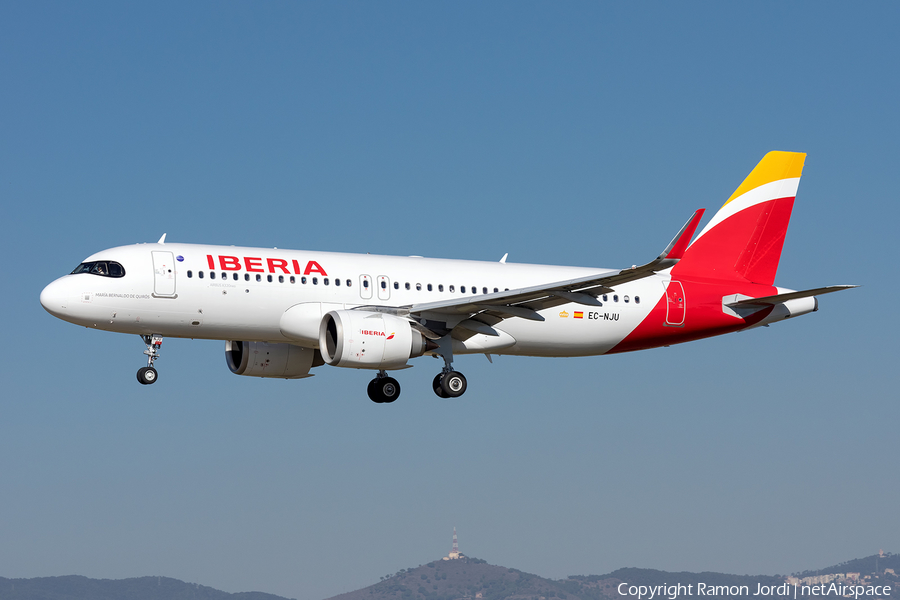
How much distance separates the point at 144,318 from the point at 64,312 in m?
2.32

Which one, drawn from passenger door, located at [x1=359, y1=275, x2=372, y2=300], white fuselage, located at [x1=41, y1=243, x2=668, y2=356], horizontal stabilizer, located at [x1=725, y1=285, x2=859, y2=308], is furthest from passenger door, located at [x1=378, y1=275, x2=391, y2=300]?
horizontal stabilizer, located at [x1=725, y1=285, x2=859, y2=308]

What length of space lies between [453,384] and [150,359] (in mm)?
9661

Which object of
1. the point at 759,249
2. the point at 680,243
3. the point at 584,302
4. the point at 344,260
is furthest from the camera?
the point at 759,249

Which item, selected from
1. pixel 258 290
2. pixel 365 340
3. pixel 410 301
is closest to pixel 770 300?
pixel 410 301

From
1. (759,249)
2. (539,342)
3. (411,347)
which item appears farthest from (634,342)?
(411,347)

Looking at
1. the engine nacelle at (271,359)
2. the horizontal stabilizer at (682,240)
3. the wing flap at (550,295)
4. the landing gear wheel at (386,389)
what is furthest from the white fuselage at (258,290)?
the horizontal stabilizer at (682,240)

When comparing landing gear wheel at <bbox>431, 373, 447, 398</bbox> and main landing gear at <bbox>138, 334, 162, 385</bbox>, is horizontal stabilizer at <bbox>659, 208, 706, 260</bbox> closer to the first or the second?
landing gear wheel at <bbox>431, 373, 447, 398</bbox>

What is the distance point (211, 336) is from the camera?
34.2 m

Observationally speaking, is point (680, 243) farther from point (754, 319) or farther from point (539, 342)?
point (754, 319)

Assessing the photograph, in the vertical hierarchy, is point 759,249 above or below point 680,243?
above

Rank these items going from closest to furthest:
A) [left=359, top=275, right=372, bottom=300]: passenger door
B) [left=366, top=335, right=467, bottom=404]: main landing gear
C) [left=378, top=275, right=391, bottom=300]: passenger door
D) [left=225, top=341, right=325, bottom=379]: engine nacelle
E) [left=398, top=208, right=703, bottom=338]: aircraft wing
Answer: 1. [left=398, top=208, right=703, bottom=338]: aircraft wing
2. [left=359, top=275, right=372, bottom=300]: passenger door
3. [left=378, top=275, right=391, bottom=300]: passenger door
4. [left=366, top=335, right=467, bottom=404]: main landing gear
5. [left=225, top=341, right=325, bottom=379]: engine nacelle

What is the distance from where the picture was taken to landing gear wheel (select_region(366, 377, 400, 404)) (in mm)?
37469

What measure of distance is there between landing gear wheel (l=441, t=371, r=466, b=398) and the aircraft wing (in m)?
1.61

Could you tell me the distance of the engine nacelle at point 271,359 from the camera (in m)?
38.6
